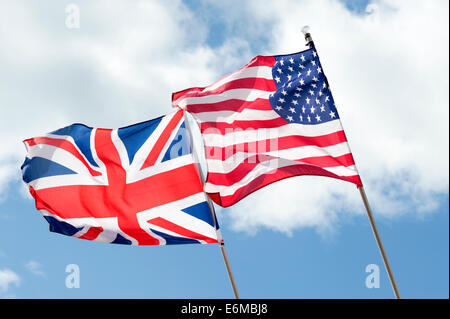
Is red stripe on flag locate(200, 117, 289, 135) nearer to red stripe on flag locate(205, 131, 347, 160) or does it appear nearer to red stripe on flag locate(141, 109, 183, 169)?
red stripe on flag locate(205, 131, 347, 160)

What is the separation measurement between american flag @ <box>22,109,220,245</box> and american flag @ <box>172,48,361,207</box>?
0.76 meters

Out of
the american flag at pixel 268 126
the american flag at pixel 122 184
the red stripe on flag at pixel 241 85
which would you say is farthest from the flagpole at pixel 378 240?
the red stripe on flag at pixel 241 85

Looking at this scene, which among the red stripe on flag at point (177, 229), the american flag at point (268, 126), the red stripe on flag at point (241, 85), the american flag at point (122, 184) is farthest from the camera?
the red stripe on flag at point (241, 85)

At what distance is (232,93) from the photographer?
1380 cm

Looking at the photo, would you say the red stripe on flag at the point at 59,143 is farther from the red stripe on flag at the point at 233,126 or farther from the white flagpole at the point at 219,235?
the red stripe on flag at the point at 233,126

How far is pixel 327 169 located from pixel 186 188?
12.2 ft

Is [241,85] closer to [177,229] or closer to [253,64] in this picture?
[253,64]

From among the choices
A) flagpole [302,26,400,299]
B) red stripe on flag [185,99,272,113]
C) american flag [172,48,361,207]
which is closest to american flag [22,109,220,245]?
red stripe on flag [185,99,272,113]

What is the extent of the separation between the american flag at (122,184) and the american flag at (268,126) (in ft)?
2.49

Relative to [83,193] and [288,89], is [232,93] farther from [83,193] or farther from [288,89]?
[83,193]

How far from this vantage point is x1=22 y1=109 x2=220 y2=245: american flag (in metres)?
12.8

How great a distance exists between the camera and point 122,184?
13.5 m

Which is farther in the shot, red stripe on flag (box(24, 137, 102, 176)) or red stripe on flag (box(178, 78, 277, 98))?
red stripe on flag (box(24, 137, 102, 176))

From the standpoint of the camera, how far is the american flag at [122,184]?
12.8 meters
